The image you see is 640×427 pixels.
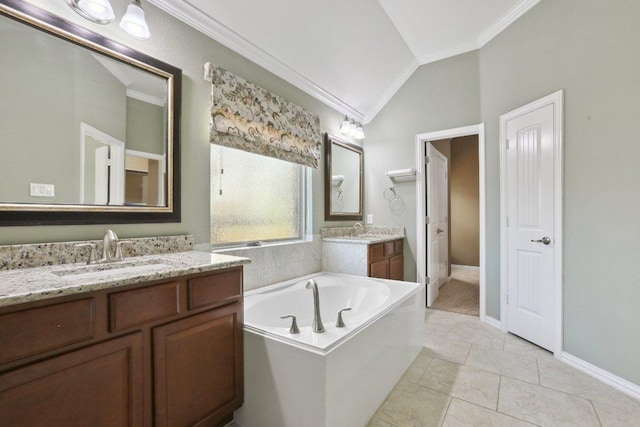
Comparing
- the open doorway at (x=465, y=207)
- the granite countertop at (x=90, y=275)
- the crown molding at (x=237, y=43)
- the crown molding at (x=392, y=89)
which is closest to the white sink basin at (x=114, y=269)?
the granite countertop at (x=90, y=275)

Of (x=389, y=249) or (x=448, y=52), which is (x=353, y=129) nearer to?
(x=448, y=52)

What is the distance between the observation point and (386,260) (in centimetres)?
316

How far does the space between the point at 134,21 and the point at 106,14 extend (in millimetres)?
114

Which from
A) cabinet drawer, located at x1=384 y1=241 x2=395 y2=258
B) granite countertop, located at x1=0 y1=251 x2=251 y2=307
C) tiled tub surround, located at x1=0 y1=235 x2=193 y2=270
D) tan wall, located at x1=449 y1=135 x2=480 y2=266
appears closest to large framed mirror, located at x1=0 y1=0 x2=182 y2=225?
tiled tub surround, located at x1=0 y1=235 x2=193 y2=270

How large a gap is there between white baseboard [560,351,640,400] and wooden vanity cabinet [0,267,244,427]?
2365 millimetres

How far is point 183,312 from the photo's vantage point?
4.30 ft

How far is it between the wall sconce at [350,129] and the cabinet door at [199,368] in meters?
2.42

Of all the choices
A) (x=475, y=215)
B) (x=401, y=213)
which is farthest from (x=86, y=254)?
(x=475, y=215)

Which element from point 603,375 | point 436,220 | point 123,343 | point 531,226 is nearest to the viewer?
point 123,343

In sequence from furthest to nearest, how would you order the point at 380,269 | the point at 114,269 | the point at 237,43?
the point at 380,269
the point at 237,43
the point at 114,269

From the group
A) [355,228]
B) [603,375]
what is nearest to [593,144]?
[603,375]

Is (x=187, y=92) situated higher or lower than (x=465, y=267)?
higher

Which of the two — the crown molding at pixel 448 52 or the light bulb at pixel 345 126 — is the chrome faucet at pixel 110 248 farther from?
Answer: the crown molding at pixel 448 52

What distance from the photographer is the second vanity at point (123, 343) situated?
895 millimetres
